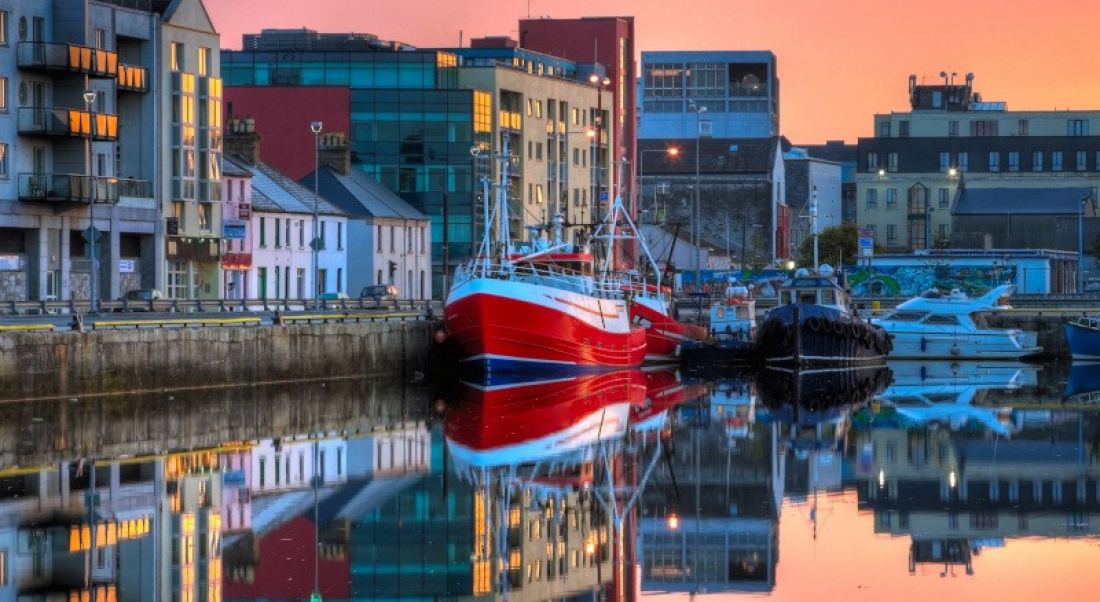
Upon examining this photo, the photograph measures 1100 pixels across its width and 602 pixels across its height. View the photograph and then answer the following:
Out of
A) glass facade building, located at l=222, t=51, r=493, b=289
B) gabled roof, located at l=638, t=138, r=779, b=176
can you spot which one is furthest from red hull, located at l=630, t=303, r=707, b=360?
gabled roof, located at l=638, t=138, r=779, b=176

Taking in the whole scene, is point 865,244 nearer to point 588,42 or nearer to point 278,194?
point 278,194

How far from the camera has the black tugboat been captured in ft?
251

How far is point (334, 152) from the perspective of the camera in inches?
4173

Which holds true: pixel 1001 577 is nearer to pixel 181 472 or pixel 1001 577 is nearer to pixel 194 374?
pixel 181 472

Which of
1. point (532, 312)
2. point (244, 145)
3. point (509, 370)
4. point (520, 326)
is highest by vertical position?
point (244, 145)

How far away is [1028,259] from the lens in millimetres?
119688

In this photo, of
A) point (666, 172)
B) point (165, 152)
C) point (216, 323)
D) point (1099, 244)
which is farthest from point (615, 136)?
point (216, 323)

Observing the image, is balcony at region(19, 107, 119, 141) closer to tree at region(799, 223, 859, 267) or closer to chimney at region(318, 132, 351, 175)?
chimney at region(318, 132, 351, 175)

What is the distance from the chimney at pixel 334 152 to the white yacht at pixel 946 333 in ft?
98.1

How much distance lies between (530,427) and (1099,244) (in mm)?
105761

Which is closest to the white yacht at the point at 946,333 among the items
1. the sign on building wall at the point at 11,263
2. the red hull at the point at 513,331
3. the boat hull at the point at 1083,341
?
the boat hull at the point at 1083,341

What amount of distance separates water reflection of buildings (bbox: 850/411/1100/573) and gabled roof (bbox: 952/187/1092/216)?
4073 inches

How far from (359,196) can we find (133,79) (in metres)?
22.8

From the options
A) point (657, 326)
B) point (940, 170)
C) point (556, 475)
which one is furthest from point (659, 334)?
point (940, 170)
